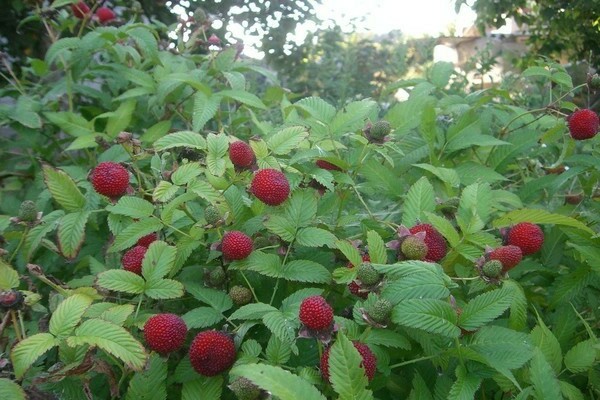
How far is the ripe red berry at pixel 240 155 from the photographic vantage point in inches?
38.5

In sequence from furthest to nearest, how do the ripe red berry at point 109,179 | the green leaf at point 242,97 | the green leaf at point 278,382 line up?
the green leaf at point 242,97, the ripe red berry at point 109,179, the green leaf at point 278,382

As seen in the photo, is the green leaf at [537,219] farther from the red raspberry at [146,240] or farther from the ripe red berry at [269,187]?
the red raspberry at [146,240]

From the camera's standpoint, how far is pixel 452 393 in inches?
29.4

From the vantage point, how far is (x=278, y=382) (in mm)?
602

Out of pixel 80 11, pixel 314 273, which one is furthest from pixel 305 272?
pixel 80 11

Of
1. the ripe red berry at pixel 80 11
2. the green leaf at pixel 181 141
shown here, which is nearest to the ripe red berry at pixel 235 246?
the green leaf at pixel 181 141

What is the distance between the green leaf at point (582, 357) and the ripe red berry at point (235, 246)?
18.0 inches

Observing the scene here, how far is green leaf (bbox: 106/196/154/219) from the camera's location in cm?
94

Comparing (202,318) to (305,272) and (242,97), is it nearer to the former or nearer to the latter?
(305,272)

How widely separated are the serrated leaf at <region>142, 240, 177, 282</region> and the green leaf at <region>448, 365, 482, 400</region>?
1.30 ft

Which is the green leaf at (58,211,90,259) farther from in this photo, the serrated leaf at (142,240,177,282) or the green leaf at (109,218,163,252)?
the serrated leaf at (142,240,177,282)

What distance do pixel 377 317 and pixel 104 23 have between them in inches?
61.2

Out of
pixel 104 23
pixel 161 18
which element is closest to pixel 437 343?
pixel 104 23

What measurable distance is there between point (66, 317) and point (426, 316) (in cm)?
44
